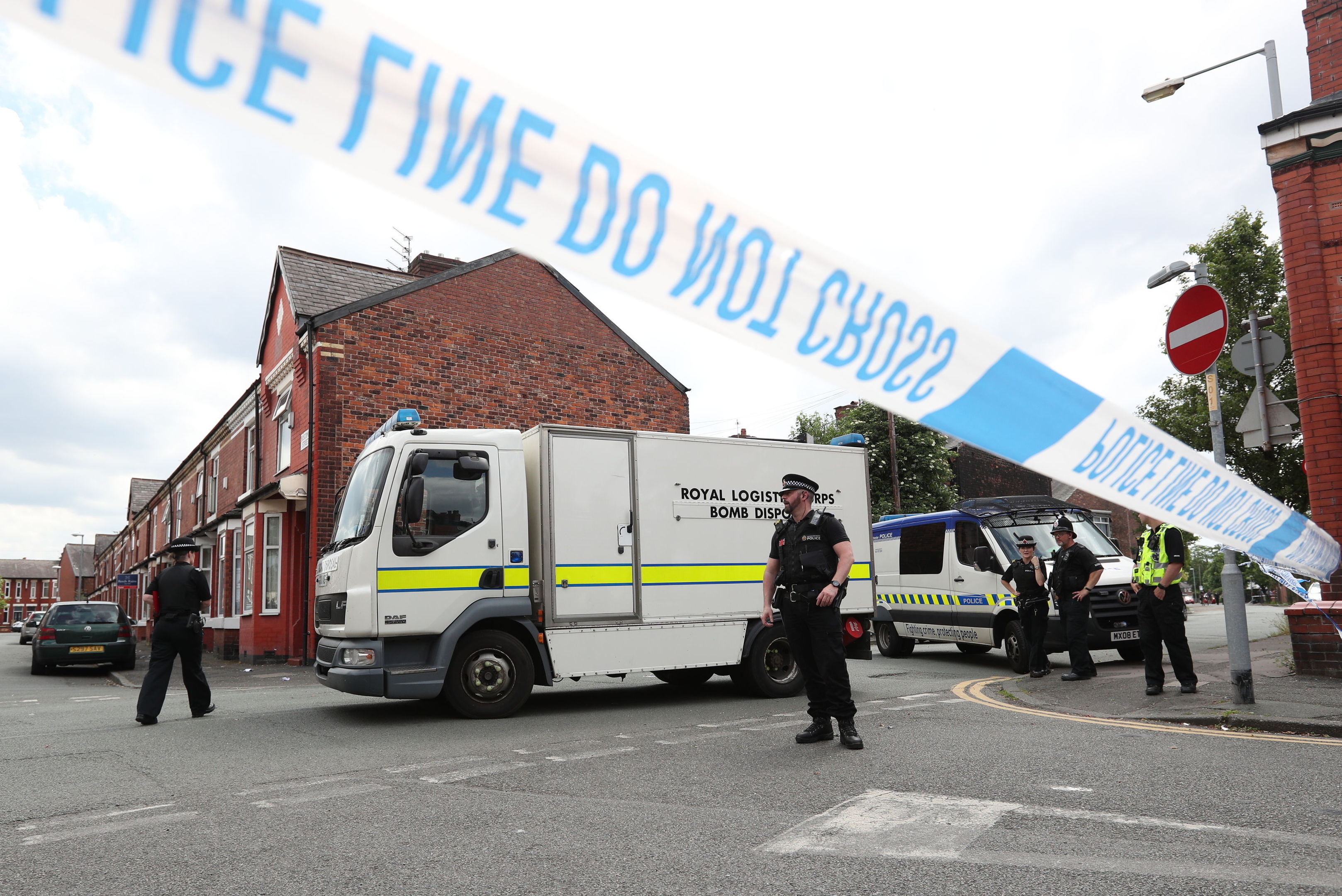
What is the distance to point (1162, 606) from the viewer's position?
27.3 feet

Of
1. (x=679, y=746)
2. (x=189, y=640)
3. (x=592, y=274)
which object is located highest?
(x=592, y=274)

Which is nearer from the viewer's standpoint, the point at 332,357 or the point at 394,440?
the point at 394,440

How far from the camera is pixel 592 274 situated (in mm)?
2529

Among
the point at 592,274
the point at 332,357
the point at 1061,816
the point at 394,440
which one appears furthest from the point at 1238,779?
the point at 332,357

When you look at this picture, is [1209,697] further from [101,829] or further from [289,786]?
[101,829]

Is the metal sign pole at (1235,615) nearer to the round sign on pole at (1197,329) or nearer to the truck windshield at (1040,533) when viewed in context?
the round sign on pole at (1197,329)

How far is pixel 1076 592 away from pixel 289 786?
339 inches

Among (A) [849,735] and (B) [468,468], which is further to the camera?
(B) [468,468]

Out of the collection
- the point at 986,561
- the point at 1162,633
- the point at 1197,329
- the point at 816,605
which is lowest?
the point at 1162,633

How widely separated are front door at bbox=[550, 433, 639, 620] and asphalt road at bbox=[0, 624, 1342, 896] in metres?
1.17

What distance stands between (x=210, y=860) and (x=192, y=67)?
3439mm

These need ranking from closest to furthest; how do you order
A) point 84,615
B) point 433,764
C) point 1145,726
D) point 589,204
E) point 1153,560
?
1. point 589,204
2. point 433,764
3. point 1145,726
4. point 1153,560
5. point 84,615

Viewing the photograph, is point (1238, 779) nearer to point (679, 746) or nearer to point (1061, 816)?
point (1061, 816)

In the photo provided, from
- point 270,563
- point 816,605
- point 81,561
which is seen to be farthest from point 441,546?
point 81,561
